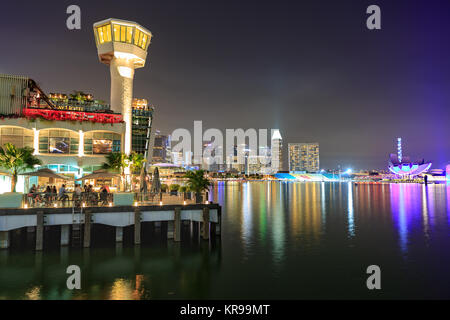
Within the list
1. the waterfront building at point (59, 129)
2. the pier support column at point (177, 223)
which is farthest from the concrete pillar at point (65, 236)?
the waterfront building at point (59, 129)

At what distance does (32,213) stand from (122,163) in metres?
21.3

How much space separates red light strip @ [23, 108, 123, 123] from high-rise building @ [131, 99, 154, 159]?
25132 mm

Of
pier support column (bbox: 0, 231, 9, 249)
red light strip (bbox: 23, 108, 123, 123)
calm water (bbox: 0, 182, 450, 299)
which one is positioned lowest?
calm water (bbox: 0, 182, 450, 299)

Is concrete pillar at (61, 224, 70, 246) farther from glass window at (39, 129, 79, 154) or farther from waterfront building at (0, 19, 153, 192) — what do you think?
glass window at (39, 129, 79, 154)

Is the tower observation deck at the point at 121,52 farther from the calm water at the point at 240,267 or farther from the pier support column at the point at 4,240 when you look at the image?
the pier support column at the point at 4,240

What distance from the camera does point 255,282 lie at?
1878cm

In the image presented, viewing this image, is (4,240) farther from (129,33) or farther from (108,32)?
(129,33)

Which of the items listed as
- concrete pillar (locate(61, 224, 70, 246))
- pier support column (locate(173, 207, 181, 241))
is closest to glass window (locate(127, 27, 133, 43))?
concrete pillar (locate(61, 224, 70, 246))

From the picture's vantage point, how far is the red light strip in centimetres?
4109

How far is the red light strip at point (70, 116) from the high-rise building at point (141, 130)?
25132 mm

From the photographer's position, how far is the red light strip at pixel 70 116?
4109 cm

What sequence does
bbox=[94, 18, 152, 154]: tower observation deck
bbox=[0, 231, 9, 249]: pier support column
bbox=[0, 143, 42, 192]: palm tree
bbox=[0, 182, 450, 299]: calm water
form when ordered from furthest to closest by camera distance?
bbox=[94, 18, 152, 154]: tower observation deck, bbox=[0, 143, 42, 192]: palm tree, bbox=[0, 231, 9, 249]: pier support column, bbox=[0, 182, 450, 299]: calm water

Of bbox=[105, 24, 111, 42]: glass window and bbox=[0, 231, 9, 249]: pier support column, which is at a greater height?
bbox=[105, 24, 111, 42]: glass window
